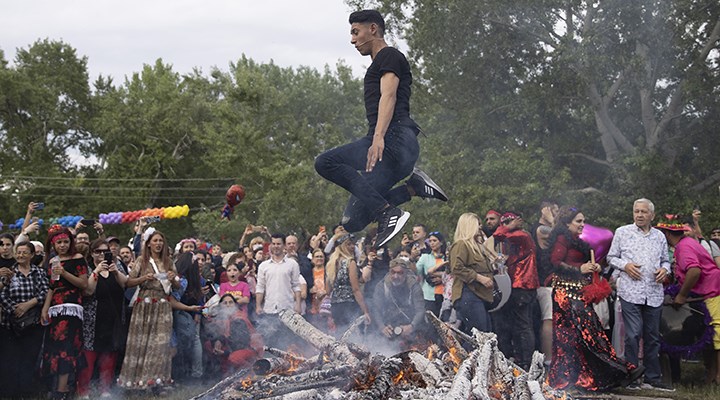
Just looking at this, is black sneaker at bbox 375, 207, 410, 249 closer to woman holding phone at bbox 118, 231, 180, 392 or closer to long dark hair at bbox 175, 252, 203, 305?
woman holding phone at bbox 118, 231, 180, 392

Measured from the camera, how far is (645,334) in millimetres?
8656

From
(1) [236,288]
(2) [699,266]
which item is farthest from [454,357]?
(1) [236,288]

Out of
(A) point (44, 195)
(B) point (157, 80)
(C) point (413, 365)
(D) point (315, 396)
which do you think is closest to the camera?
(D) point (315, 396)

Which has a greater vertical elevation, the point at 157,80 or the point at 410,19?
the point at 157,80

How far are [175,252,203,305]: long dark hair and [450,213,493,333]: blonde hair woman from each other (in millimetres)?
2995

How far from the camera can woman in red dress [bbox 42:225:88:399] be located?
8.23 m

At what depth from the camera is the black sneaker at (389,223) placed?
212 inches

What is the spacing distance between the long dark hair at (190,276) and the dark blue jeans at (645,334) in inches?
189

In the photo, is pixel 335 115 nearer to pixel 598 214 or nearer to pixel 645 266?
pixel 598 214

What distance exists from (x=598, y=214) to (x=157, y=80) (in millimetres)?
42684

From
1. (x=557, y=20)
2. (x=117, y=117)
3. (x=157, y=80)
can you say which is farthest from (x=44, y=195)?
(x=557, y=20)

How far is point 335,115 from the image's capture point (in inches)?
1890

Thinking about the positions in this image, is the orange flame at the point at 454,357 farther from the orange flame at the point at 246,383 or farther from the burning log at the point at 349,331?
the orange flame at the point at 246,383

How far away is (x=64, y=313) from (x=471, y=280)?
429 cm
